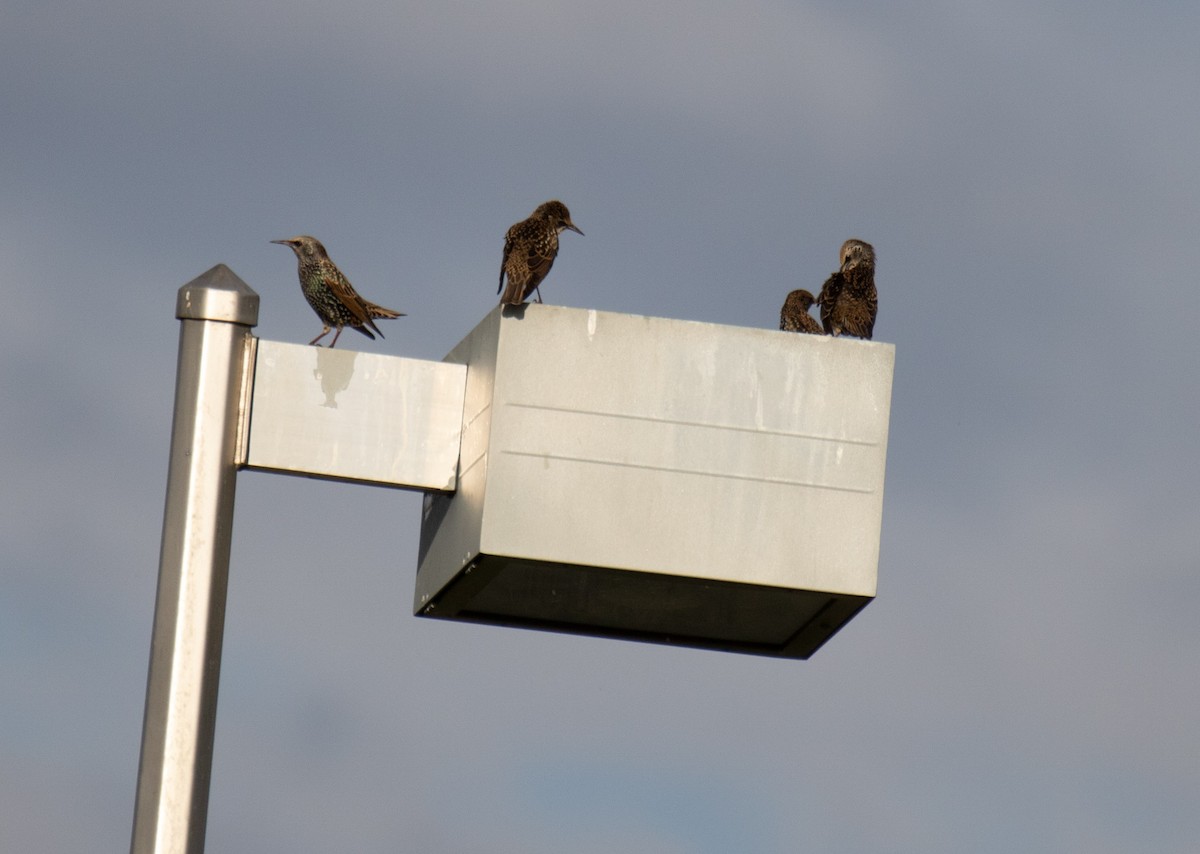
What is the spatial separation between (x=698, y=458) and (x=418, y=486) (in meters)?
0.82

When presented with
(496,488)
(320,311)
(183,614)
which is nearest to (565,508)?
(496,488)

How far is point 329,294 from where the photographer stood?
33.2ft

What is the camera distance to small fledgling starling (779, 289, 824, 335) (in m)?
11.5

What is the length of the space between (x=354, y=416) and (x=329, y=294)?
15.7 ft

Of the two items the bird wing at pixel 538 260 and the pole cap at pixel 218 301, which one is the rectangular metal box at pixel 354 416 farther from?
the bird wing at pixel 538 260

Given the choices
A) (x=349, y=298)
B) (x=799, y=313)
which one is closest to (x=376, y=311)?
(x=349, y=298)

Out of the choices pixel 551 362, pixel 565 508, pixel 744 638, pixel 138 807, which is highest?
pixel 551 362

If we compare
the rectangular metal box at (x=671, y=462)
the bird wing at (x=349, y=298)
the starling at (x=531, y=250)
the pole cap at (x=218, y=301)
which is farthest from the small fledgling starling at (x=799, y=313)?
the pole cap at (x=218, y=301)

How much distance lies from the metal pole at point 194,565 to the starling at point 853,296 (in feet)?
16.8

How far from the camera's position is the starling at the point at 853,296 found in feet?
32.4

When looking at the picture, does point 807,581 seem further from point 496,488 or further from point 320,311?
point 320,311

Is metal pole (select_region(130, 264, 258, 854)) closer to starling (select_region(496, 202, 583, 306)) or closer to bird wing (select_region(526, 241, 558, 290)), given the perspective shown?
starling (select_region(496, 202, 583, 306))

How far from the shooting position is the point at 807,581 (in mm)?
5516

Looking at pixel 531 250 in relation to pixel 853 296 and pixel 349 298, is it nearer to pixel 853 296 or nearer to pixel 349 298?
pixel 349 298
